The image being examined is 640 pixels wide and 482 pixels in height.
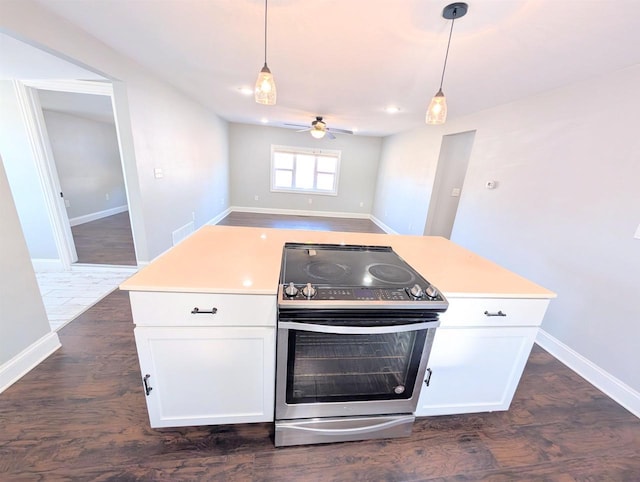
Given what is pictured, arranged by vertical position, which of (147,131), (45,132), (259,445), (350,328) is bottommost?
(259,445)

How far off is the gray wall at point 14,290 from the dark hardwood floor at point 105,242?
163 centimetres

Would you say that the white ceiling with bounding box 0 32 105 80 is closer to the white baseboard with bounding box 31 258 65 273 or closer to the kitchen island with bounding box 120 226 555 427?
the white baseboard with bounding box 31 258 65 273

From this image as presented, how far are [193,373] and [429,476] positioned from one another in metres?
A: 1.28

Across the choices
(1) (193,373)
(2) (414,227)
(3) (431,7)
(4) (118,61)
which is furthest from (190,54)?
(2) (414,227)

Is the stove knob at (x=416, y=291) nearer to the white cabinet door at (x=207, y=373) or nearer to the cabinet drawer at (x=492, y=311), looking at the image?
the cabinet drawer at (x=492, y=311)

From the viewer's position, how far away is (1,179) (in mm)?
1490

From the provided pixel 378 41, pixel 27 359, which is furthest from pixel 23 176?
pixel 378 41

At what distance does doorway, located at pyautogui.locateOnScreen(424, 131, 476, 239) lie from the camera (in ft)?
13.5

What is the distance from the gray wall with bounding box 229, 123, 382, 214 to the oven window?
6388 mm

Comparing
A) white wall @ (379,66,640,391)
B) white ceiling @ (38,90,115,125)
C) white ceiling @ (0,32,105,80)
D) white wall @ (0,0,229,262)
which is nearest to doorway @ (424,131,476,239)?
white wall @ (379,66,640,391)

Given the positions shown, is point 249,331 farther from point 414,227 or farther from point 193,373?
point 414,227

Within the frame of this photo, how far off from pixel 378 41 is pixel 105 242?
4.74 metres

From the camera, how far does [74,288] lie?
105 inches

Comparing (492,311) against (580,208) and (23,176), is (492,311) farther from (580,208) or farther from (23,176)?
(23,176)
